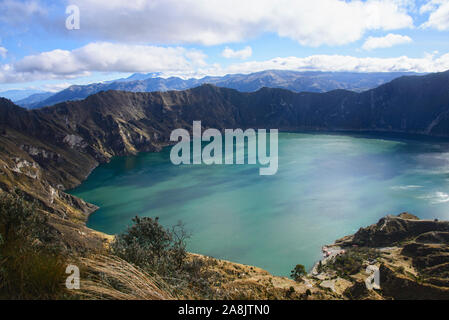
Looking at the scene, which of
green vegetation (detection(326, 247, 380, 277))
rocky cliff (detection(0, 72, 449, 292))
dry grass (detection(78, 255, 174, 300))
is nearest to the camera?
dry grass (detection(78, 255, 174, 300))

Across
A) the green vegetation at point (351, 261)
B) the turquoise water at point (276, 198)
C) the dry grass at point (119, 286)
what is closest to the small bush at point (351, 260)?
the green vegetation at point (351, 261)

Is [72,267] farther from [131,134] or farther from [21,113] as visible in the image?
[131,134]

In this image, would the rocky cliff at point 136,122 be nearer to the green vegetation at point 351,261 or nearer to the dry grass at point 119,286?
the green vegetation at point 351,261

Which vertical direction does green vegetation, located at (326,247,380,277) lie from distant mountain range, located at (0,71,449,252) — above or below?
below

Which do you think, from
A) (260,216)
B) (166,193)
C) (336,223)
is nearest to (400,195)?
(336,223)

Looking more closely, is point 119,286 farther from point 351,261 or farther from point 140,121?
point 140,121

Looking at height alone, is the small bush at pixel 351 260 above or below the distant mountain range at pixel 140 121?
below

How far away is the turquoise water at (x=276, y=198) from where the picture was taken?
1774 inches

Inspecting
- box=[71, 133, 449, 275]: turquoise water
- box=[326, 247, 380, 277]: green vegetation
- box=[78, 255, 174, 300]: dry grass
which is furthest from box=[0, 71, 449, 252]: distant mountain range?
box=[78, 255, 174, 300]: dry grass

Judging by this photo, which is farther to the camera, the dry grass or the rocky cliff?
the rocky cliff

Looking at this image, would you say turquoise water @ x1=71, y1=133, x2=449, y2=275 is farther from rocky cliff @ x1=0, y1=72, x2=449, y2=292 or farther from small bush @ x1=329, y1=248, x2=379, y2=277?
rocky cliff @ x1=0, y1=72, x2=449, y2=292

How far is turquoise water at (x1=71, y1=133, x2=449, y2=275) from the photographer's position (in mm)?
45062

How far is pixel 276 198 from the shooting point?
6359cm
